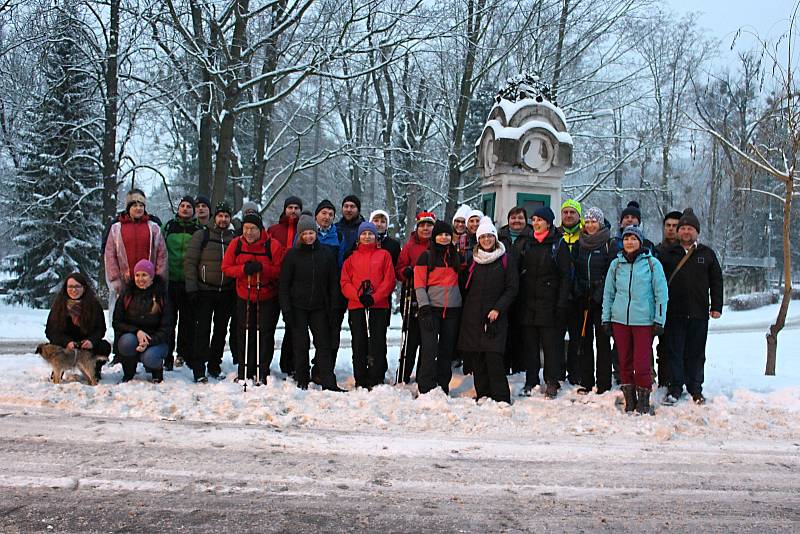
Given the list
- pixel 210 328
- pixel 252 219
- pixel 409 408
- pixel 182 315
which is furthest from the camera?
pixel 182 315

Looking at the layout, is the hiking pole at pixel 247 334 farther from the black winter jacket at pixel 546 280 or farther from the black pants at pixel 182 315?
the black winter jacket at pixel 546 280

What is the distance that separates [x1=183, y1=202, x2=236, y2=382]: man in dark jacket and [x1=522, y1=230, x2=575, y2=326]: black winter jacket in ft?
10.6

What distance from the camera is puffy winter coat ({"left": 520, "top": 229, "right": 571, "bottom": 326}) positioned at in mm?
6762

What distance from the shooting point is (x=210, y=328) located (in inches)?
283

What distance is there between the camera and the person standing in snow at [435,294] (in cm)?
668

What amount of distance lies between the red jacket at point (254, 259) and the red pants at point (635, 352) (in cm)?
354

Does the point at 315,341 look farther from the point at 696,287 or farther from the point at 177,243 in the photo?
the point at 696,287

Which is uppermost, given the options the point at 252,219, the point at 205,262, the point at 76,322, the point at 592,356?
the point at 252,219

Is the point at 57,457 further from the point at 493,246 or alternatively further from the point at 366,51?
the point at 366,51

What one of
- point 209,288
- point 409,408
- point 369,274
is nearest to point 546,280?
point 369,274

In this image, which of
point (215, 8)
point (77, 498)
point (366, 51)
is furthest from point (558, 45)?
point (77, 498)

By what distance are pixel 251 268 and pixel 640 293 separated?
383 cm

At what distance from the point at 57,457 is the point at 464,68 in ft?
54.5

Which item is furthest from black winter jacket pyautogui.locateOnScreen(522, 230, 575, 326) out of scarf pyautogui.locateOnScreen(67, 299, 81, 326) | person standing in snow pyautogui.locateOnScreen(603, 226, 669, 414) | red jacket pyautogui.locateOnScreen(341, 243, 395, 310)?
scarf pyautogui.locateOnScreen(67, 299, 81, 326)
